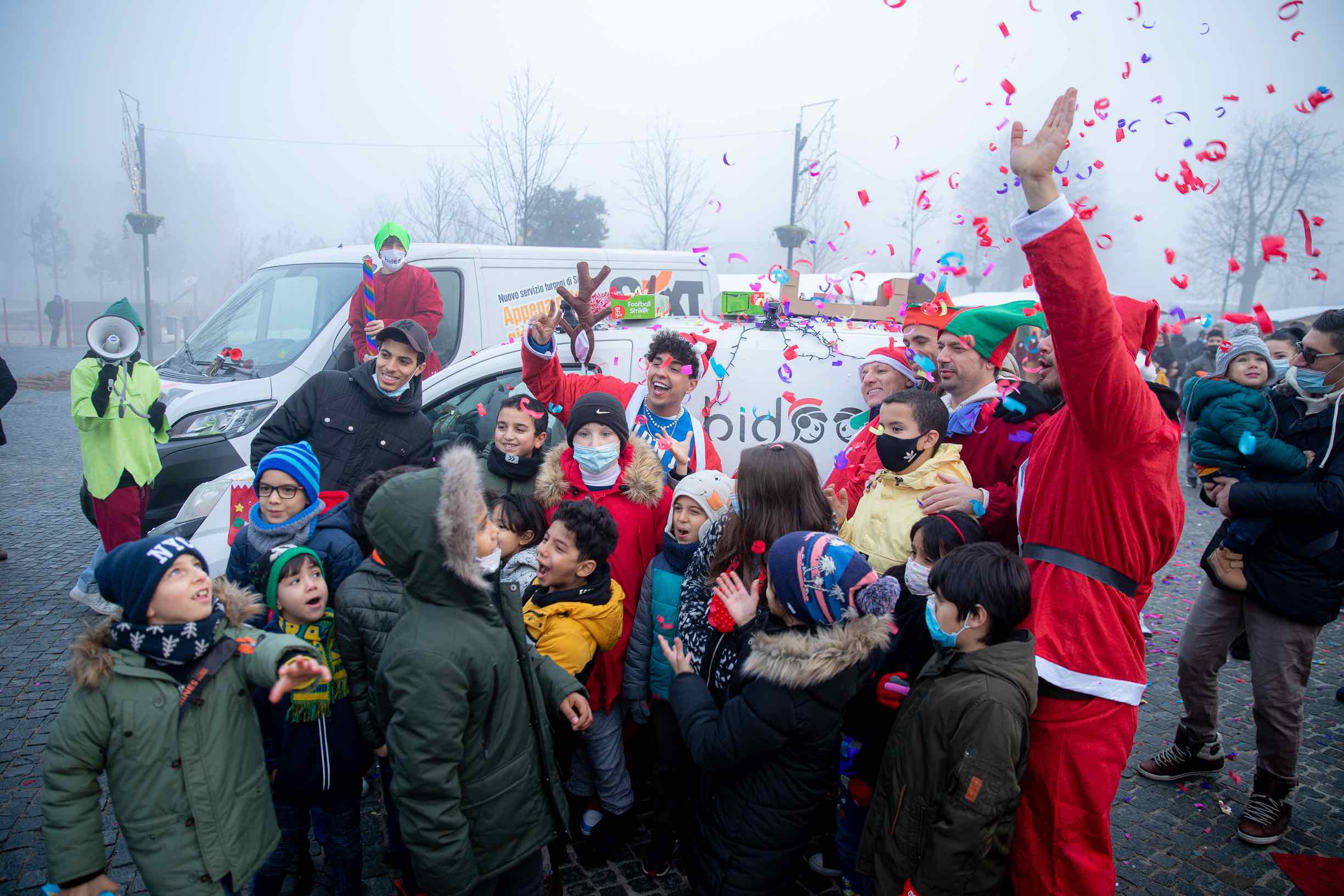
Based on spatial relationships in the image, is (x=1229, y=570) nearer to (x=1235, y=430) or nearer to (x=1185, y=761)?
(x=1235, y=430)

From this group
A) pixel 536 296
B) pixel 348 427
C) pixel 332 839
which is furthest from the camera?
pixel 536 296

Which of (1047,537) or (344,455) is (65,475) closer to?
(344,455)

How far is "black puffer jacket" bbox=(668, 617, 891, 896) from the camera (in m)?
2.07

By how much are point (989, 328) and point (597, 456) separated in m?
1.95

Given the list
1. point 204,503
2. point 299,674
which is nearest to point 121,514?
point 204,503

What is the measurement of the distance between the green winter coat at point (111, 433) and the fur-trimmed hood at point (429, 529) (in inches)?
176

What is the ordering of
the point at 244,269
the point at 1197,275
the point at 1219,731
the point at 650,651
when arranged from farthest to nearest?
the point at 244,269 < the point at 1197,275 < the point at 1219,731 < the point at 650,651

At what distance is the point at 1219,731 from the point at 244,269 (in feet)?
197

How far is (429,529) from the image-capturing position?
206cm

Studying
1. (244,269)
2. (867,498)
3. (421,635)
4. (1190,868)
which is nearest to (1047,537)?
(867,498)

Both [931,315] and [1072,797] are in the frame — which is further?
[931,315]

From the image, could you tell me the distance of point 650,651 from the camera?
3064 mm

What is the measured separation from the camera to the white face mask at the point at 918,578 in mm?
2656

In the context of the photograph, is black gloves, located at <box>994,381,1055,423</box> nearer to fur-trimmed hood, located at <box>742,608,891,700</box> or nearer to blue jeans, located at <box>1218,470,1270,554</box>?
blue jeans, located at <box>1218,470,1270,554</box>
